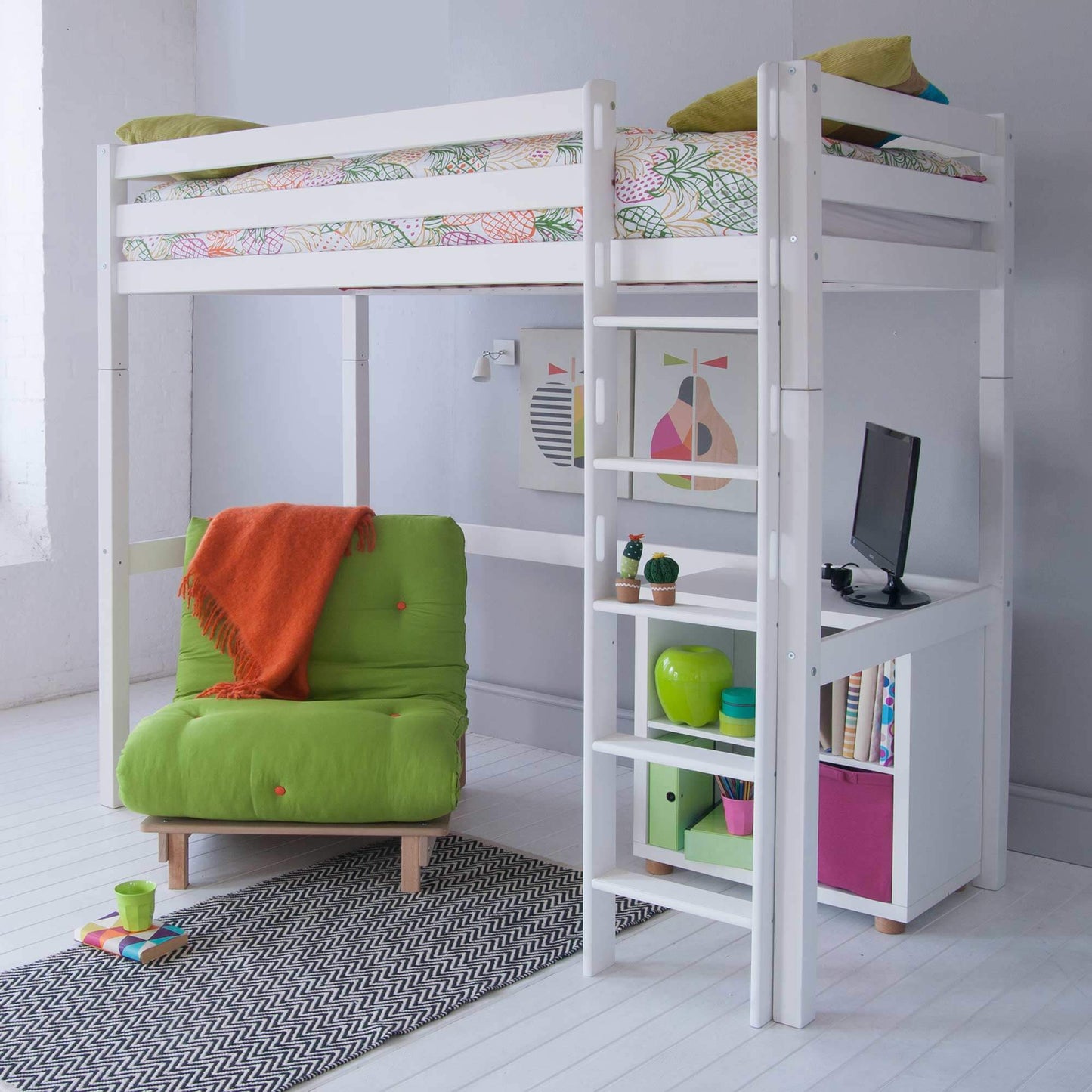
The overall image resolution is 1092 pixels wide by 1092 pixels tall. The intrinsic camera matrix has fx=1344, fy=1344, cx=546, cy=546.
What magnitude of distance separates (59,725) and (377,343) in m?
1.59

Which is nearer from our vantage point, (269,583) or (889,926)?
(889,926)

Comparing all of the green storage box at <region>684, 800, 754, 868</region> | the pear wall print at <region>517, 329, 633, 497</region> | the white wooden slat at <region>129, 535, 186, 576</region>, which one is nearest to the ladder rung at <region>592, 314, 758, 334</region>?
the green storage box at <region>684, 800, 754, 868</region>

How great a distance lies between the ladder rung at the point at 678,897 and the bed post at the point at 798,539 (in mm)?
73

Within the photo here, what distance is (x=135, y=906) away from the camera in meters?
2.62

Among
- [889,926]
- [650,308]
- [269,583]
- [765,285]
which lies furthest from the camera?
[650,308]

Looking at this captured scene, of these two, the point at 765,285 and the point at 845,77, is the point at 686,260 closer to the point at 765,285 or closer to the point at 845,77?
the point at 765,285

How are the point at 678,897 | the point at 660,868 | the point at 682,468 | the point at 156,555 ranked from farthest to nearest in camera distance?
the point at 156,555, the point at 660,868, the point at 678,897, the point at 682,468

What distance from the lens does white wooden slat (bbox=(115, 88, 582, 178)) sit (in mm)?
2502

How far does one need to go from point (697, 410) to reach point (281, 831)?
60.1 inches

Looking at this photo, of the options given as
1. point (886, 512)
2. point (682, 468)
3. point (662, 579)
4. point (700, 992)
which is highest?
point (682, 468)

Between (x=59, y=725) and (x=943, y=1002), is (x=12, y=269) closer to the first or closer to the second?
(x=59, y=725)

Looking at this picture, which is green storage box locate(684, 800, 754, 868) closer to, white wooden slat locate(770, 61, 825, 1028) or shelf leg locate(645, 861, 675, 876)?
shelf leg locate(645, 861, 675, 876)

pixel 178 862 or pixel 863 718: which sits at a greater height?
pixel 863 718

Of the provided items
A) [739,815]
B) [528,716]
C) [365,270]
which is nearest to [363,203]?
[365,270]
